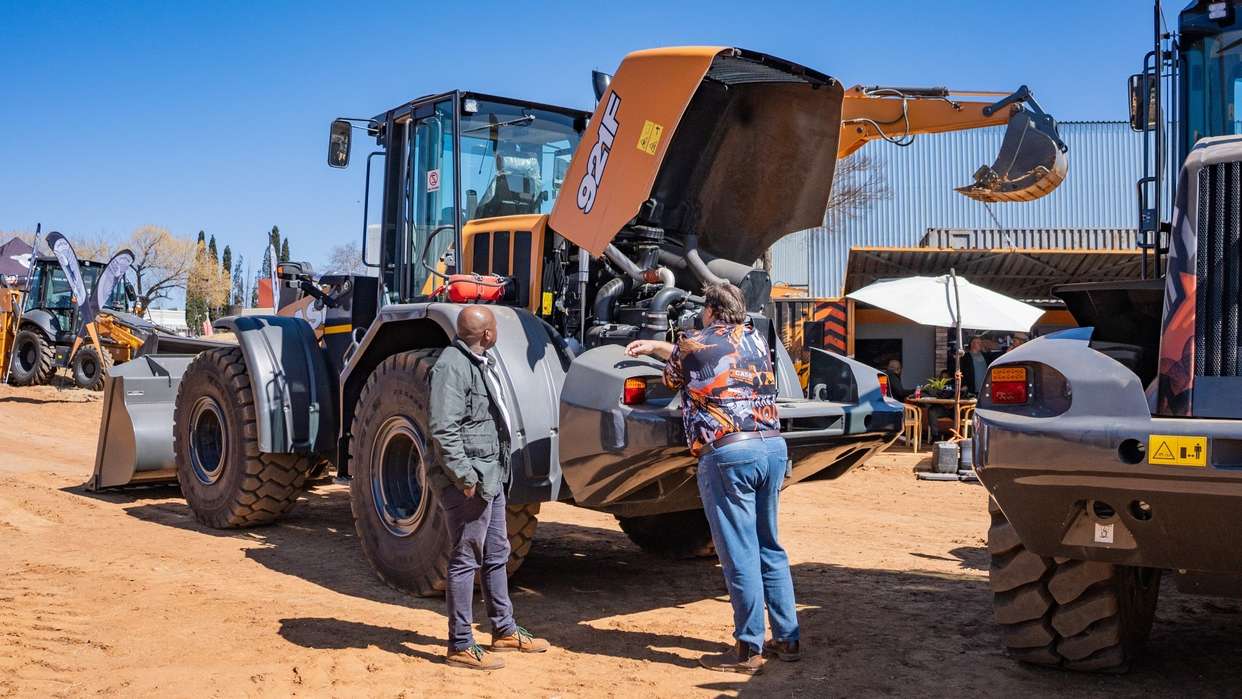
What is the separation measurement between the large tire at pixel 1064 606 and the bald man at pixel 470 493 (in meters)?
2.17

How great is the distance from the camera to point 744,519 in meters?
5.26

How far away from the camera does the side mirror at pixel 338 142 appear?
7949 mm

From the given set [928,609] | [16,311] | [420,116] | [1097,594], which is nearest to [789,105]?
[420,116]

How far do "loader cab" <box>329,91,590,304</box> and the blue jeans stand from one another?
2509 mm

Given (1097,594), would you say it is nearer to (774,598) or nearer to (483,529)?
(774,598)

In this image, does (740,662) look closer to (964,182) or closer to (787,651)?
A: (787,651)

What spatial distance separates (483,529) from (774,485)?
138 centimetres

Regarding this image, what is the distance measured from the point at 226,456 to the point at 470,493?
13.2 ft

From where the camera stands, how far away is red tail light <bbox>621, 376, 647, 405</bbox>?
5.64m

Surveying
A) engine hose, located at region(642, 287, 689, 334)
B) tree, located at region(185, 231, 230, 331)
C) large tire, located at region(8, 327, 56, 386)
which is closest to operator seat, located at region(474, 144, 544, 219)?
engine hose, located at region(642, 287, 689, 334)

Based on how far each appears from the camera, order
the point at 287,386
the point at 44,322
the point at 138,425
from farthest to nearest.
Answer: the point at 44,322, the point at 138,425, the point at 287,386

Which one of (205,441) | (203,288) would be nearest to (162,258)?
(203,288)

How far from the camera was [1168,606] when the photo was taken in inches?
250

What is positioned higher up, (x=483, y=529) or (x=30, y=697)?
(x=483, y=529)
